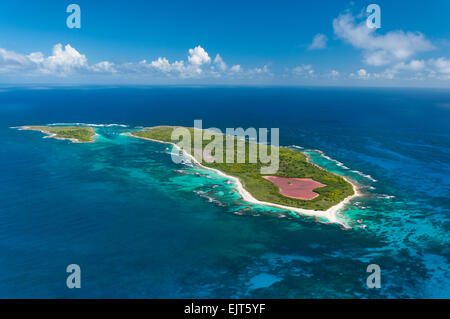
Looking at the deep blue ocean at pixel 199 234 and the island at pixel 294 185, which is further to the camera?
the island at pixel 294 185

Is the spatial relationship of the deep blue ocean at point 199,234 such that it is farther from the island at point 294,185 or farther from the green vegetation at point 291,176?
the green vegetation at point 291,176

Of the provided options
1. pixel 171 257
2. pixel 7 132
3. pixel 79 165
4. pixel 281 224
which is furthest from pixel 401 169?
pixel 7 132

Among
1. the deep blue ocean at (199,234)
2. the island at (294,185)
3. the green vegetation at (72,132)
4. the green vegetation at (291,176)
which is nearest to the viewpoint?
the deep blue ocean at (199,234)

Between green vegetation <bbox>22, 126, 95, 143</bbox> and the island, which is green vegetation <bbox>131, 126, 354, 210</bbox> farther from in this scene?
green vegetation <bbox>22, 126, 95, 143</bbox>

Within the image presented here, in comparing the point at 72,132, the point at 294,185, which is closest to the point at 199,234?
the point at 294,185

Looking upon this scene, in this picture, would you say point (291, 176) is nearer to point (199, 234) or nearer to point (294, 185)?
point (294, 185)

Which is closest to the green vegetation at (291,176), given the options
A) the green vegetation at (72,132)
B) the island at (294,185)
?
the island at (294,185)

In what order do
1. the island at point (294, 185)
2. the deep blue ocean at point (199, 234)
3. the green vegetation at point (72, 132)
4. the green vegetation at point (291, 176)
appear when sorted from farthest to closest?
the green vegetation at point (72, 132), the green vegetation at point (291, 176), the island at point (294, 185), the deep blue ocean at point (199, 234)

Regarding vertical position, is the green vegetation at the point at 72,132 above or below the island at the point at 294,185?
above
